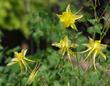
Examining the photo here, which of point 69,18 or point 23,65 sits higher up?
point 69,18

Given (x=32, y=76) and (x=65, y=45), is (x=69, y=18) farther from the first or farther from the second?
(x=32, y=76)

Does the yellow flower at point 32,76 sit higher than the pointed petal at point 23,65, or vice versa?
the pointed petal at point 23,65

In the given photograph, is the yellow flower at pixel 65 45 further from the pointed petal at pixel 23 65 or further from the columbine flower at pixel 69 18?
the pointed petal at pixel 23 65

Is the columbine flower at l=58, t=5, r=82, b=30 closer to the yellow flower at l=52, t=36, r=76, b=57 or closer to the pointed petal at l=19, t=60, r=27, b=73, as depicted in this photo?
the yellow flower at l=52, t=36, r=76, b=57

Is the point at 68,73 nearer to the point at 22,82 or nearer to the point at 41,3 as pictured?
the point at 22,82

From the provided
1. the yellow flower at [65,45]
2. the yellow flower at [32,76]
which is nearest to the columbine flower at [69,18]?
the yellow flower at [65,45]

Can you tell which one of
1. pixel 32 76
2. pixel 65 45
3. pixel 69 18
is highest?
pixel 69 18

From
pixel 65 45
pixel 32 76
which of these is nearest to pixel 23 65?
pixel 32 76

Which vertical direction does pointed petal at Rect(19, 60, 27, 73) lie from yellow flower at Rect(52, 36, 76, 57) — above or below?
below

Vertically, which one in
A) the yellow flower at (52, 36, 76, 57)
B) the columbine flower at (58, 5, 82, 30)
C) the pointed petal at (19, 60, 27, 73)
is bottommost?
the pointed petal at (19, 60, 27, 73)

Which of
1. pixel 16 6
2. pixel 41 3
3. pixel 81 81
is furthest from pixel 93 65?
pixel 16 6

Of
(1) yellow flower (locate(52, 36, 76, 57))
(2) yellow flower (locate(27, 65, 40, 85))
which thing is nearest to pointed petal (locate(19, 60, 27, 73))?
(2) yellow flower (locate(27, 65, 40, 85))
